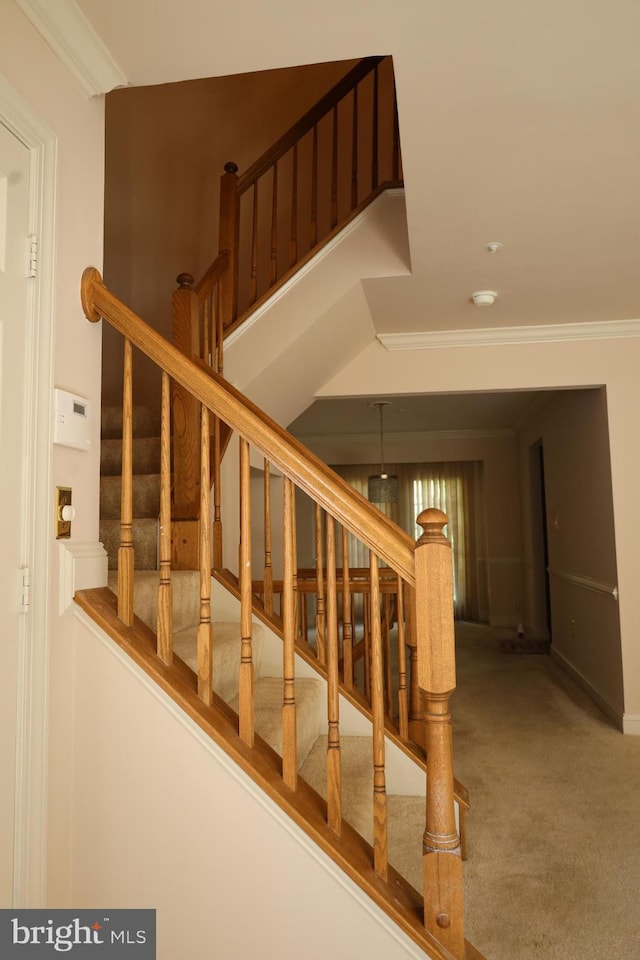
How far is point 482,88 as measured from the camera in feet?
6.46

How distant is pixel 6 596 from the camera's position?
1465 millimetres

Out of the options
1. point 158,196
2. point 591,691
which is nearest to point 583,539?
point 591,691

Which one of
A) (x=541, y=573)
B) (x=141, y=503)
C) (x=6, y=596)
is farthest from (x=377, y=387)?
(x=541, y=573)

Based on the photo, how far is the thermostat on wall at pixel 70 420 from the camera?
1.62 meters

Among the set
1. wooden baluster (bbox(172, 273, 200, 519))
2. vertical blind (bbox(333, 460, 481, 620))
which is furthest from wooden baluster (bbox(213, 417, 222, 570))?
vertical blind (bbox(333, 460, 481, 620))

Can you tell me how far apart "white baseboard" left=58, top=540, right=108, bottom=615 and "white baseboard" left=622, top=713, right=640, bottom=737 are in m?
3.67

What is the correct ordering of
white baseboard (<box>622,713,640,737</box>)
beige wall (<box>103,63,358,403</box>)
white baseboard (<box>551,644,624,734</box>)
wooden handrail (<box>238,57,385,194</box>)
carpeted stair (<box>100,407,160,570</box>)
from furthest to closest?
beige wall (<box>103,63,358,403</box>) < white baseboard (<box>551,644,624,734</box>) < white baseboard (<box>622,713,640,737</box>) < wooden handrail (<box>238,57,385,194</box>) < carpeted stair (<box>100,407,160,570</box>)

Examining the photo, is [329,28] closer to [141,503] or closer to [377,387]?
[141,503]

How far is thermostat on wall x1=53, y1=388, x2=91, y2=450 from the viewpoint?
5.31ft

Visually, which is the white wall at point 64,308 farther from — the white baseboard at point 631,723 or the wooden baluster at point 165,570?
the white baseboard at point 631,723

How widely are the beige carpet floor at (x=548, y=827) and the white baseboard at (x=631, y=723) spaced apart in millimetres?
91

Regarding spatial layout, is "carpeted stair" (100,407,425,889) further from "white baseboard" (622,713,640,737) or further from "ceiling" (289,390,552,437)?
"ceiling" (289,390,552,437)

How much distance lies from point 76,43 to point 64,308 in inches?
26.5

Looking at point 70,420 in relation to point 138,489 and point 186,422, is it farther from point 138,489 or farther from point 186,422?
point 138,489
